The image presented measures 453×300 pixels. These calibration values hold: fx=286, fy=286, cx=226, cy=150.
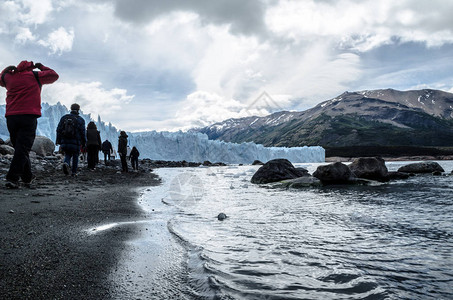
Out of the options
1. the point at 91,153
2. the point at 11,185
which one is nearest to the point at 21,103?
the point at 11,185

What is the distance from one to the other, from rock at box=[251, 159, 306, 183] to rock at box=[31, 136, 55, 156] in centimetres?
1619

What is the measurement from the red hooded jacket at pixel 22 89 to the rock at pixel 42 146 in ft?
56.1

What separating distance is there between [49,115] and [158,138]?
18.0 metres

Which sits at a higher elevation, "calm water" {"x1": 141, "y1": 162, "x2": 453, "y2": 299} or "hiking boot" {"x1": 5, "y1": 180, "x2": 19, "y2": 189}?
"hiking boot" {"x1": 5, "y1": 180, "x2": 19, "y2": 189}

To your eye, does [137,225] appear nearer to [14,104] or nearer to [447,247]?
[447,247]

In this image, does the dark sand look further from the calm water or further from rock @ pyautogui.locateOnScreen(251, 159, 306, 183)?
rock @ pyautogui.locateOnScreen(251, 159, 306, 183)

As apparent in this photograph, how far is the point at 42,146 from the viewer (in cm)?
2109

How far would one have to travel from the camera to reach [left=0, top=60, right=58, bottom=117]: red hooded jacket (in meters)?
5.14

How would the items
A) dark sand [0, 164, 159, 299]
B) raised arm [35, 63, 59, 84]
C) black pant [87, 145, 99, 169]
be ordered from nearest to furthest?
dark sand [0, 164, 159, 299]
raised arm [35, 63, 59, 84]
black pant [87, 145, 99, 169]

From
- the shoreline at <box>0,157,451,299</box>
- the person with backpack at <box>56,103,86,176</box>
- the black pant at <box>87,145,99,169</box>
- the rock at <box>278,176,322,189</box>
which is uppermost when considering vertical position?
the person with backpack at <box>56,103,86,176</box>

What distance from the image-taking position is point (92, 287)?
1587mm

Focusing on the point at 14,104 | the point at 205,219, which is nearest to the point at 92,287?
the point at 205,219

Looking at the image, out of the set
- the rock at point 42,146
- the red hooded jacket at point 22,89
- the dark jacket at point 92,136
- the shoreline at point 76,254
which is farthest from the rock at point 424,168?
the rock at point 42,146

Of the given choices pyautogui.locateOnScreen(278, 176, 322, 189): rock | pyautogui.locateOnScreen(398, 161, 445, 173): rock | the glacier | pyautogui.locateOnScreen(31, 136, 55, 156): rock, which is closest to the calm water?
pyautogui.locateOnScreen(278, 176, 322, 189): rock
